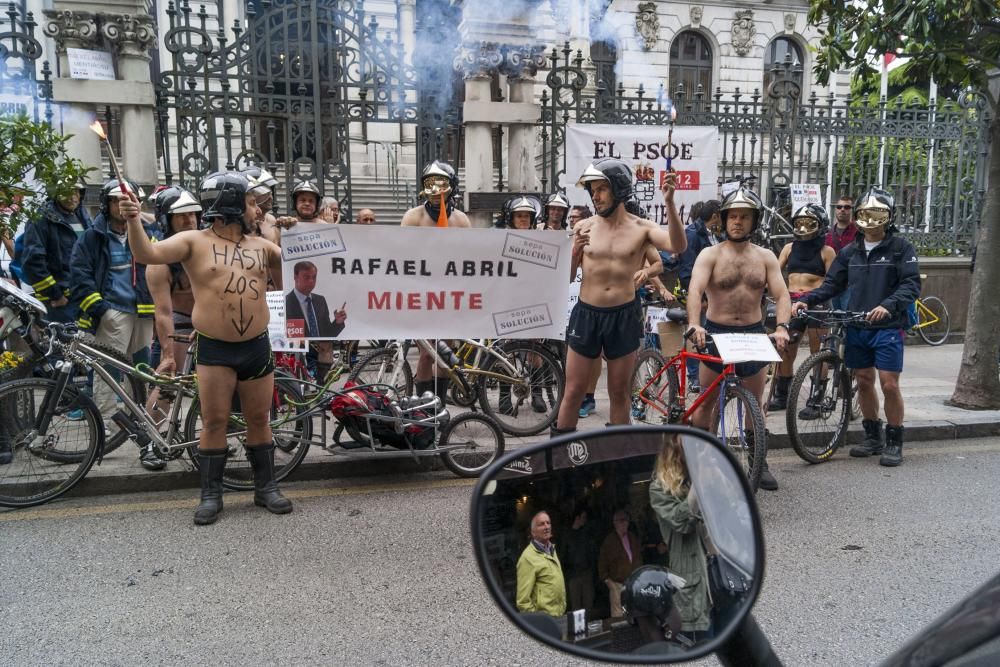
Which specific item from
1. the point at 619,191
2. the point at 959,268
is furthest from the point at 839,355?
the point at 959,268

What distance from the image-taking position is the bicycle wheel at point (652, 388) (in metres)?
6.18

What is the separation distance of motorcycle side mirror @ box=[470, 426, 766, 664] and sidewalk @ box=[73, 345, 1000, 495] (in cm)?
382

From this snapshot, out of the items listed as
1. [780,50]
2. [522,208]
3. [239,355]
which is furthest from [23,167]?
[780,50]

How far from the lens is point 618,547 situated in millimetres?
1443

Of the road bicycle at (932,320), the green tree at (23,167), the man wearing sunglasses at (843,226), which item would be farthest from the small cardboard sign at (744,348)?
the road bicycle at (932,320)

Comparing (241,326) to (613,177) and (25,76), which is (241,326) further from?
(25,76)

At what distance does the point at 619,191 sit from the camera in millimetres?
5273

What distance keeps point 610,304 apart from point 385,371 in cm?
202

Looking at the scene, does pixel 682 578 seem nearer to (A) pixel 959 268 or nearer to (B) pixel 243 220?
(B) pixel 243 220

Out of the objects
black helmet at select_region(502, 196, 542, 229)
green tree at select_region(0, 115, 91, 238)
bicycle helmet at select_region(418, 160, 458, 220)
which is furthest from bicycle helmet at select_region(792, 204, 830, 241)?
green tree at select_region(0, 115, 91, 238)

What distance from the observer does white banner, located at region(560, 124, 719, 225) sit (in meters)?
10.0

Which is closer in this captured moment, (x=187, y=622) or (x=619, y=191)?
(x=187, y=622)

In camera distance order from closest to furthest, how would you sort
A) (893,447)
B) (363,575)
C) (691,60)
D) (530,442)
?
(363,575), (893,447), (530,442), (691,60)

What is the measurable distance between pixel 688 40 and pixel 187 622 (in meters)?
27.9
